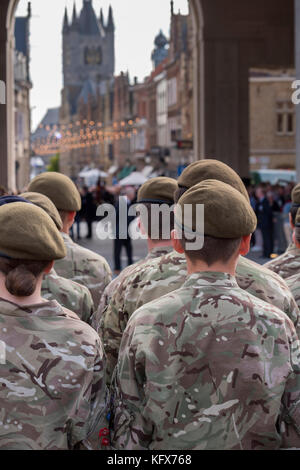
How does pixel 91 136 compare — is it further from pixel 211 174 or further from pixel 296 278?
pixel 211 174

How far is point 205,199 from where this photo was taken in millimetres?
3613

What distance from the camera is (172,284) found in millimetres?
4566

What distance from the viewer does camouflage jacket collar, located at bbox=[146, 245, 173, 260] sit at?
17.5 ft

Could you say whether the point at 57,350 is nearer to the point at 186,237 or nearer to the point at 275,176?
the point at 186,237

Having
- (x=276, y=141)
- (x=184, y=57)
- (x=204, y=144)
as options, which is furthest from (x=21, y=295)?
(x=184, y=57)

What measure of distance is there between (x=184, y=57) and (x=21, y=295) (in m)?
68.8

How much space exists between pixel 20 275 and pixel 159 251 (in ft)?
6.23

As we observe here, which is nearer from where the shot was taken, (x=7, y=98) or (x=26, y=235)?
(x=26, y=235)

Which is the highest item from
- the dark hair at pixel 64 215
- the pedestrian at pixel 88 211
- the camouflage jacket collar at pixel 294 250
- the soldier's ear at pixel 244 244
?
the soldier's ear at pixel 244 244

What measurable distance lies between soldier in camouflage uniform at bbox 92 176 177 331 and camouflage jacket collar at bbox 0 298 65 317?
1.49 meters

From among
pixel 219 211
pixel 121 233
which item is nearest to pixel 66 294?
pixel 219 211

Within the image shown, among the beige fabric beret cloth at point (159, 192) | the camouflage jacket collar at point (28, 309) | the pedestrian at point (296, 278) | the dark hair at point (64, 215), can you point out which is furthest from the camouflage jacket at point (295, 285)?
the camouflage jacket collar at point (28, 309)

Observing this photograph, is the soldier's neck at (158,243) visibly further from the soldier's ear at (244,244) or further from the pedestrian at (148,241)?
the soldier's ear at (244,244)

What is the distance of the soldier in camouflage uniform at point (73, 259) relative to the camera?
6031 mm
